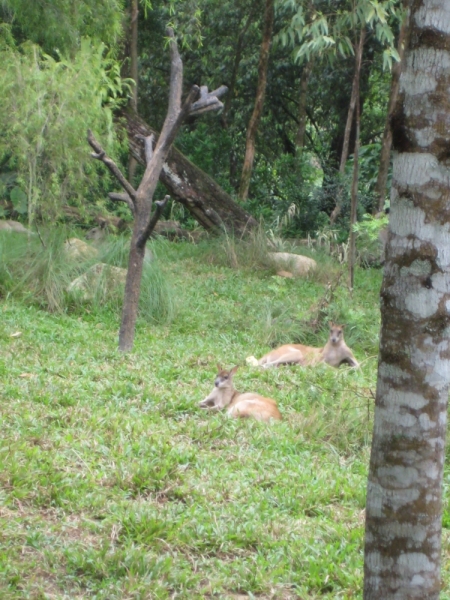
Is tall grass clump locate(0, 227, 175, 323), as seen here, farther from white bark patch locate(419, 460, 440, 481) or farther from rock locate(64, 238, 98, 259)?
white bark patch locate(419, 460, 440, 481)

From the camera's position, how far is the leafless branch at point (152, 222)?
8.55 metres

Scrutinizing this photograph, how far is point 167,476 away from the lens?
5.34 metres

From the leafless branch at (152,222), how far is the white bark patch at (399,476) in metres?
5.97

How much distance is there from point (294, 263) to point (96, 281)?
15.8 ft

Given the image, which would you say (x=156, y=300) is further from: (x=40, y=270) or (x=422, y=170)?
(x=422, y=170)

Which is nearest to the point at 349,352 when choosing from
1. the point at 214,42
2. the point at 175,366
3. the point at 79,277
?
the point at 175,366

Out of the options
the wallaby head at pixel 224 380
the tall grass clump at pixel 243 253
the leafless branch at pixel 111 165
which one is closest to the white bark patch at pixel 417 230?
the wallaby head at pixel 224 380

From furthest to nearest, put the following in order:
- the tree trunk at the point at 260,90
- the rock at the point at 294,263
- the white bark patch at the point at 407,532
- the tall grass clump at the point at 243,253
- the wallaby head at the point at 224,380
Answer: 1. the tree trunk at the point at 260,90
2. the tall grass clump at the point at 243,253
3. the rock at the point at 294,263
4. the wallaby head at the point at 224,380
5. the white bark patch at the point at 407,532

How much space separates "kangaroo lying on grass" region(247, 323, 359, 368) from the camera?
30.6 ft

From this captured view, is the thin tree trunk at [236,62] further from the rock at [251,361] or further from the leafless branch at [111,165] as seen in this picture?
the rock at [251,361]

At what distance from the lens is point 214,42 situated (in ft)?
76.4

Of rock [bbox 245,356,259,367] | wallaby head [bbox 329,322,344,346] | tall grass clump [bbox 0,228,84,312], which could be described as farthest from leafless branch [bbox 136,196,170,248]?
wallaby head [bbox 329,322,344,346]

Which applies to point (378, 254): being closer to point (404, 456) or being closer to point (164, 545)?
point (164, 545)

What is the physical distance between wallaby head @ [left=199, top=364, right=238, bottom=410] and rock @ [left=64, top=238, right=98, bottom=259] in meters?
4.89
